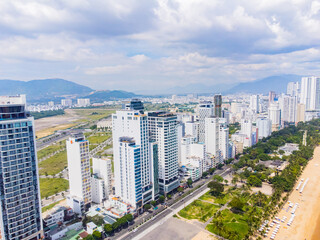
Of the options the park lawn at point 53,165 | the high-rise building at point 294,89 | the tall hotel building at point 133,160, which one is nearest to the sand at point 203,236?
the tall hotel building at point 133,160

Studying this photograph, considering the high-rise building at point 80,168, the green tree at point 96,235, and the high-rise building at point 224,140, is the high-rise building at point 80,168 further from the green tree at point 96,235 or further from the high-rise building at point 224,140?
the high-rise building at point 224,140

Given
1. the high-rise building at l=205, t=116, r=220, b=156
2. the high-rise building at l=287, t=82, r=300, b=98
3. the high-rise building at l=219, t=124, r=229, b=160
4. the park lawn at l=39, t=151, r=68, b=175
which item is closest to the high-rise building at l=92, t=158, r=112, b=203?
the park lawn at l=39, t=151, r=68, b=175

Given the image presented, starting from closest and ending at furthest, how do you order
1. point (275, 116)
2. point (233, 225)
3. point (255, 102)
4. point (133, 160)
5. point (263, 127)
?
point (233, 225) → point (133, 160) → point (263, 127) → point (275, 116) → point (255, 102)

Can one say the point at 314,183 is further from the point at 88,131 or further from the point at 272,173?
the point at 88,131

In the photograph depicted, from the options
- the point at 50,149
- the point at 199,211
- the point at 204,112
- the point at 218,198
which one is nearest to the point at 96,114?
the point at 50,149

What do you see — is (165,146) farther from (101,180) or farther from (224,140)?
(224,140)

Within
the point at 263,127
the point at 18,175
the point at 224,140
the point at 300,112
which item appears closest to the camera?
the point at 18,175

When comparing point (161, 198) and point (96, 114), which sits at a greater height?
point (96, 114)
